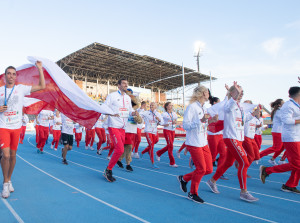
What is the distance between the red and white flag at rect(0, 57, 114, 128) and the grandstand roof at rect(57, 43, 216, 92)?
2673 cm

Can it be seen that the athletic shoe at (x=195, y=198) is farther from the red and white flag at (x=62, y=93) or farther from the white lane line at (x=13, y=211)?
the white lane line at (x=13, y=211)

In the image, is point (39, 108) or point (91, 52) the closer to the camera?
point (39, 108)

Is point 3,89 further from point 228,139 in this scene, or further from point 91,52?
point 91,52

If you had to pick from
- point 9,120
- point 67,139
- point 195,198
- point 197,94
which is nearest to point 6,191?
point 9,120

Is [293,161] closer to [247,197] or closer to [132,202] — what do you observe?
[247,197]

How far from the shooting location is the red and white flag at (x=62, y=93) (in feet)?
16.9

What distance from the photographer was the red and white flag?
514cm

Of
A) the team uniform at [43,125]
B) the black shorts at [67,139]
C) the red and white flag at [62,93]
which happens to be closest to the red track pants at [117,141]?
the red and white flag at [62,93]

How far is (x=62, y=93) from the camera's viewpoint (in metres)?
5.48

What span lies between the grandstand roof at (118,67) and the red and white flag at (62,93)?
87.7 feet

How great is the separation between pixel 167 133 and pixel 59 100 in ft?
14.1

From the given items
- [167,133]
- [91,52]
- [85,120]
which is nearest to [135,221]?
[85,120]

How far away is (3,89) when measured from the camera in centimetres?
436

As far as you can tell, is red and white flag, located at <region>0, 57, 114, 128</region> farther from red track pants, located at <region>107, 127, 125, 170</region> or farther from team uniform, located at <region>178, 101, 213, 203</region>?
team uniform, located at <region>178, 101, 213, 203</region>
